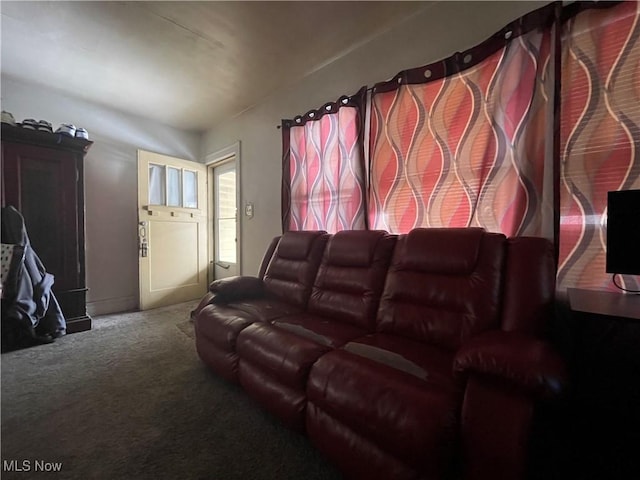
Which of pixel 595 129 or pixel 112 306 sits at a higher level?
pixel 595 129

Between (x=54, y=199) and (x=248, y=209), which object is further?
(x=248, y=209)

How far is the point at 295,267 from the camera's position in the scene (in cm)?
219

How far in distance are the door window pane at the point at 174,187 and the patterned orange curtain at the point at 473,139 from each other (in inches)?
114

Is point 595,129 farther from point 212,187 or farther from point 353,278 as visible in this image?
point 212,187

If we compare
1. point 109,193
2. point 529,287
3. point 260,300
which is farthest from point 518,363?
point 109,193

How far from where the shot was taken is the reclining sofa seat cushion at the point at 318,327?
1.29 metres

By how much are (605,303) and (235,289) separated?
210 cm

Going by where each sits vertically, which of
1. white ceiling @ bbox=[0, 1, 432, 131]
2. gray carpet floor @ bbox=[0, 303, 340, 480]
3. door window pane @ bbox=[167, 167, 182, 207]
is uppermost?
white ceiling @ bbox=[0, 1, 432, 131]

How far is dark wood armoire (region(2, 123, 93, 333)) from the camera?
2.42 m

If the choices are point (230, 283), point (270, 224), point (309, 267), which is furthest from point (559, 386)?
point (270, 224)

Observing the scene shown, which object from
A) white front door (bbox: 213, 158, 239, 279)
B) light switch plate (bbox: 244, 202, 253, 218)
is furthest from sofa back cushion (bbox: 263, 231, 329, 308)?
white front door (bbox: 213, 158, 239, 279)

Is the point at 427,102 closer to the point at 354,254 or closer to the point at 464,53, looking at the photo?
the point at 464,53

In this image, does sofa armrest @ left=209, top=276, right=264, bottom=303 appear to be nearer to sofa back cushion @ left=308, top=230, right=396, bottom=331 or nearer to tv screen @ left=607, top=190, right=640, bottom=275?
sofa back cushion @ left=308, top=230, right=396, bottom=331

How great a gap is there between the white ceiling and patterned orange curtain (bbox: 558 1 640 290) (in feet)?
3.43
